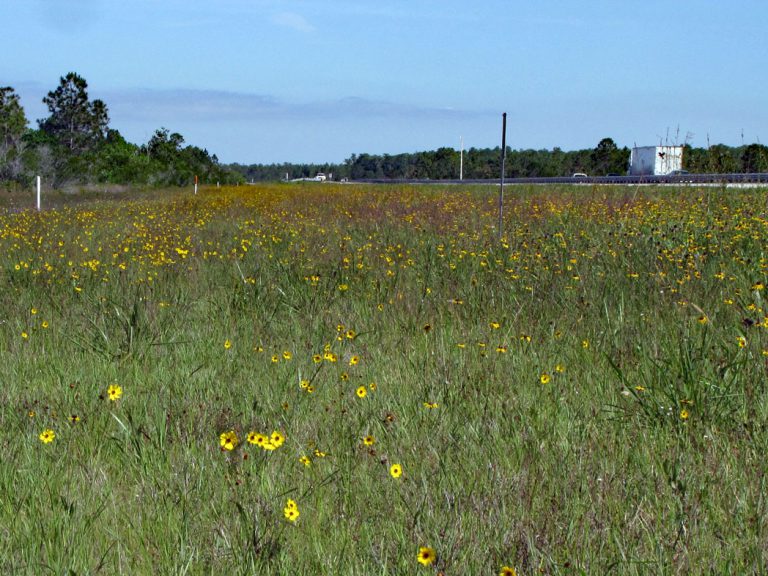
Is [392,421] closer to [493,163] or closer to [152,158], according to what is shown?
[152,158]

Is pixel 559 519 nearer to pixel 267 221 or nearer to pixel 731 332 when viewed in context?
pixel 731 332

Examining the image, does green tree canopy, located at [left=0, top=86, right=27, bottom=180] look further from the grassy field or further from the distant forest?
the grassy field

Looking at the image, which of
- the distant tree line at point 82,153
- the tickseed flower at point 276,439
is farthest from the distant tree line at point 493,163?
the tickseed flower at point 276,439

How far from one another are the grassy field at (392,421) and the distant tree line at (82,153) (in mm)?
33372

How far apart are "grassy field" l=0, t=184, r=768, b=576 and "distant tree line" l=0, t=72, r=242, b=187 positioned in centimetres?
3337

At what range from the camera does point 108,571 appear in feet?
8.16

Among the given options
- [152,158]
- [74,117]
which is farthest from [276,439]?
[74,117]

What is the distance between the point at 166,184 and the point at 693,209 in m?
39.3

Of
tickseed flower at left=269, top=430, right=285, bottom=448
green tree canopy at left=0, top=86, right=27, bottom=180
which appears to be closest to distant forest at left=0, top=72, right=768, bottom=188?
green tree canopy at left=0, top=86, right=27, bottom=180

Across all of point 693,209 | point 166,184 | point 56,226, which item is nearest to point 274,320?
point 693,209

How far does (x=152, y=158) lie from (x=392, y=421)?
195ft

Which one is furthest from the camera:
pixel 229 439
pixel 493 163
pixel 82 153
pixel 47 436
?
pixel 493 163

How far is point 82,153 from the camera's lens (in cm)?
4356

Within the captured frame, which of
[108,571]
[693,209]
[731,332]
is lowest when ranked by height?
[108,571]
